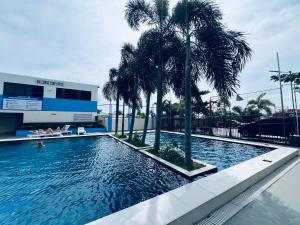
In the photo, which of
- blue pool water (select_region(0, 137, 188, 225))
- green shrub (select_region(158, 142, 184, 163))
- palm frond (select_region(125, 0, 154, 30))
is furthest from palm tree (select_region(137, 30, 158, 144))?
blue pool water (select_region(0, 137, 188, 225))

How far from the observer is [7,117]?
19.4m

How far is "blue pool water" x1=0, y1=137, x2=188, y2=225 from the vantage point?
379cm

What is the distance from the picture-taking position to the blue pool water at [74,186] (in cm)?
379

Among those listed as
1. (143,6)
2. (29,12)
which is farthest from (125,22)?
(29,12)

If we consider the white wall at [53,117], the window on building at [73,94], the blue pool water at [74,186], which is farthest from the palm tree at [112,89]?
the blue pool water at [74,186]

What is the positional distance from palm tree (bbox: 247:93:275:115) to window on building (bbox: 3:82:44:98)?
26.5 meters

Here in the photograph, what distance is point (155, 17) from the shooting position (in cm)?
904

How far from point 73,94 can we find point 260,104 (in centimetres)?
2457

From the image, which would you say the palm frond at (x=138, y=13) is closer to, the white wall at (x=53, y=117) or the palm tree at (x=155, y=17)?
the palm tree at (x=155, y=17)

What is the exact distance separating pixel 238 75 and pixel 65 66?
14021mm

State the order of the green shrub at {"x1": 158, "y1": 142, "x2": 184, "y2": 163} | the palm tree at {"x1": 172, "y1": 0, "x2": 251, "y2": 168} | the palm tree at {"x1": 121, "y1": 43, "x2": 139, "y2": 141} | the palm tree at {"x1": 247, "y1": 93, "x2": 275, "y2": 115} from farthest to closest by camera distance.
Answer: the palm tree at {"x1": 247, "y1": 93, "x2": 275, "y2": 115}
the palm tree at {"x1": 121, "y1": 43, "x2": 139, "y2": 141}
the green shrub at {"x1": 158, "y1": 142, "x2": 184, "y2": 163}
the palm tree at {"x1": 172, "y1": 0, "x2": 251, "y2": 168}

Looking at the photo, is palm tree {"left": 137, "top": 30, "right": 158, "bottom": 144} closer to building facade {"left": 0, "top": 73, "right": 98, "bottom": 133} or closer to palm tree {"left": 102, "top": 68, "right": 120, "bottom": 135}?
palm tree {"left": 102, "top": 68, "right": 120, "bottom": 135}

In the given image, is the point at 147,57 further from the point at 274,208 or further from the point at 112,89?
the point at 112,89

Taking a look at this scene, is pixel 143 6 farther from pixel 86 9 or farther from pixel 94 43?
pixel 94 43
